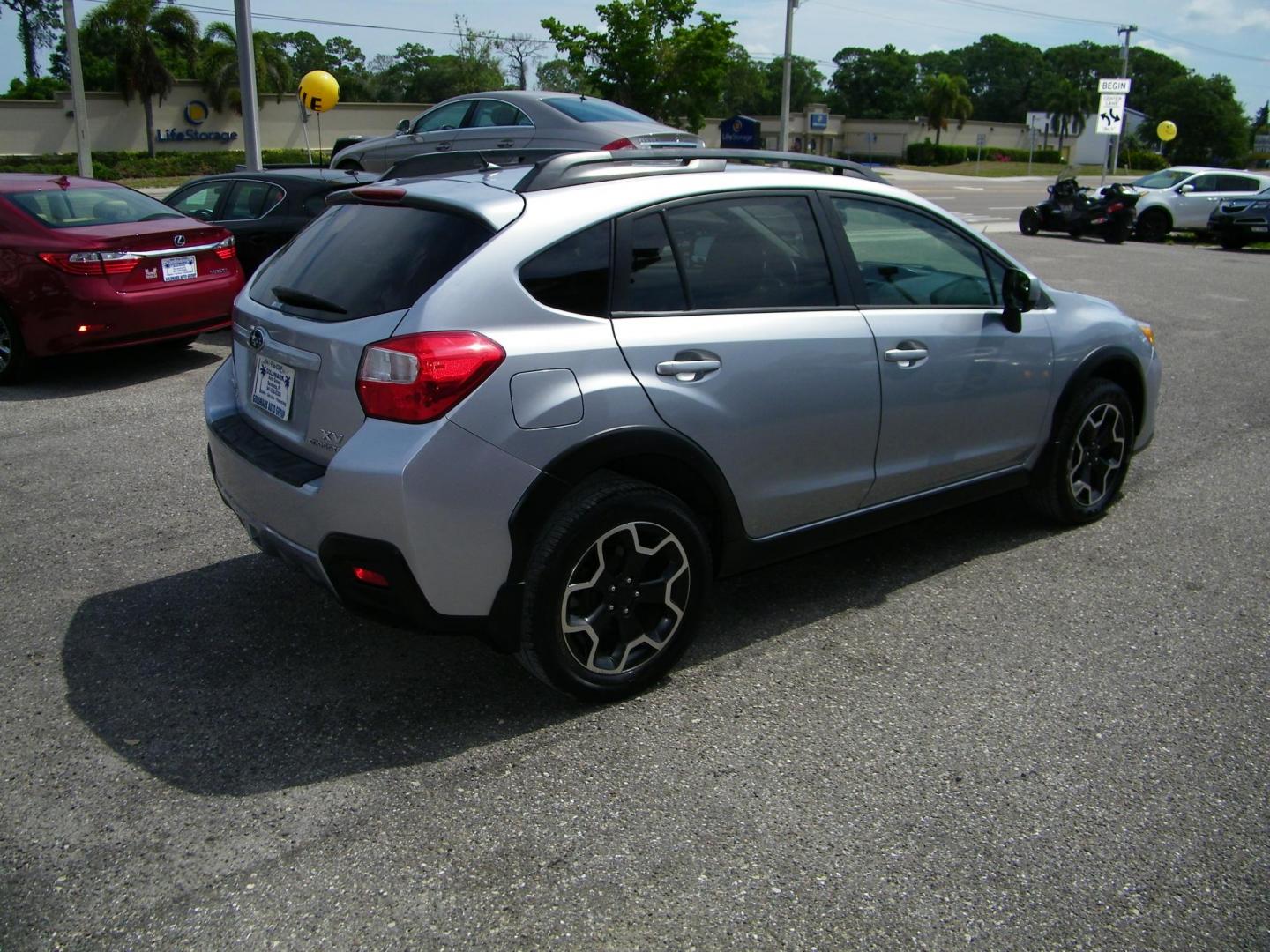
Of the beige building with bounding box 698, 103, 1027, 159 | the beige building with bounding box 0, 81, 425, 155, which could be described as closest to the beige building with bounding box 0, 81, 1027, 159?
the beige building with bounding box 0, 81, 425, 155

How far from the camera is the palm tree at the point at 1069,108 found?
113 metres

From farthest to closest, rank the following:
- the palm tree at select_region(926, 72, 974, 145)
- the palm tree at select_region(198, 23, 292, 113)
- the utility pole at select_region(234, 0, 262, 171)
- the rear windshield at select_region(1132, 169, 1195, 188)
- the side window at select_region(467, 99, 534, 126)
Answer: the palm tree at select_region(926, 72, 974, 145) < the palm tree at select_region(198, 23, 292, 113) < the rear windshield at select_region(1132, 169, 1195, 188) < the utility pole at select_region(234, 0, 262, 171) < the side window at select_region(467, 99, 534, 126)

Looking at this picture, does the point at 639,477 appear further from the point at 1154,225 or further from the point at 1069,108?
the point at 1069,108

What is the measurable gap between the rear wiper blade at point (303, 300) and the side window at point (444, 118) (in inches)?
395

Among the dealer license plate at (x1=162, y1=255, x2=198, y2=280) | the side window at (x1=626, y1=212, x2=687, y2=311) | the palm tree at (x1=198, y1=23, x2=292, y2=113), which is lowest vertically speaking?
the dealer license plate at (x1=162, y1=255, x2=198, y2=280)

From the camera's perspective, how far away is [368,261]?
11.6 feet

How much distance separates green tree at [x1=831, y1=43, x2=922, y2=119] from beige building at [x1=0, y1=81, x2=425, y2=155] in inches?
3365

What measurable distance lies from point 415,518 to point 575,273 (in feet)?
3.09

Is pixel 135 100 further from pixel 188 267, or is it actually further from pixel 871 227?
pixel 871 227

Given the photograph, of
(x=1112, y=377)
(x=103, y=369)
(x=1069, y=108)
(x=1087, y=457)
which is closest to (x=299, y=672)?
(x=1087, y=457)

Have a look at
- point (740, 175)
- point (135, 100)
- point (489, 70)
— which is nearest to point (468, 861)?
point (740, 175)

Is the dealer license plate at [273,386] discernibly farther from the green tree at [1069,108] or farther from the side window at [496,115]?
the green tree at [1069,108]

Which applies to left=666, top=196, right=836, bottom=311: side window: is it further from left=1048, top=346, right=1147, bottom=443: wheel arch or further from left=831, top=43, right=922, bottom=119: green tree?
left=831, top=43, right=922, bottom=119: green tree

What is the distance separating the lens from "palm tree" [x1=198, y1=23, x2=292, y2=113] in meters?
49.9
